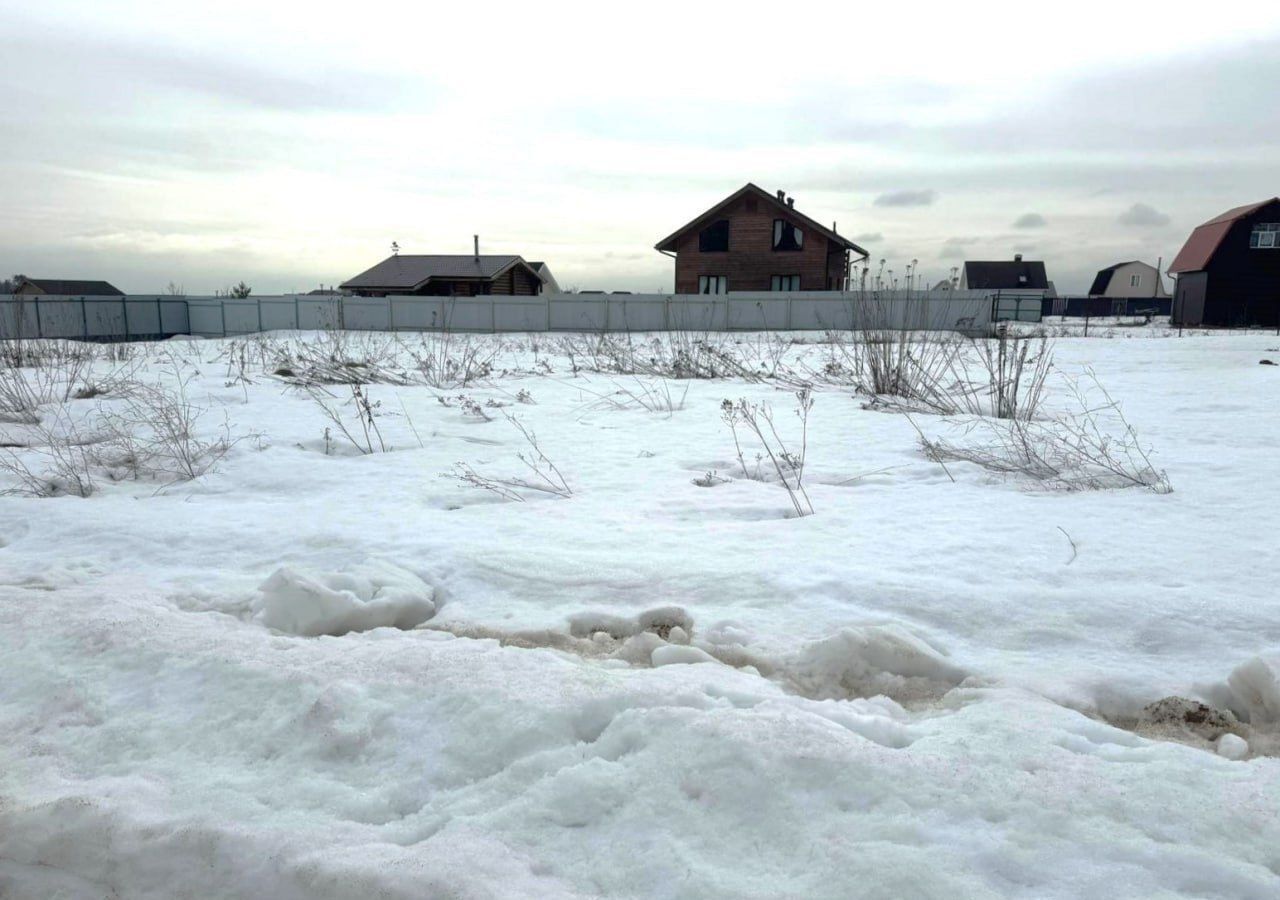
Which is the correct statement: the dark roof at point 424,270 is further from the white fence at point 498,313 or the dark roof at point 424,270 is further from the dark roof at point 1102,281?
the dark roof at point 1102,281

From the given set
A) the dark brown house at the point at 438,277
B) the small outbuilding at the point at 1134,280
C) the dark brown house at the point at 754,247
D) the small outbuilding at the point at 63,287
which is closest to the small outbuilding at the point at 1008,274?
the small outbuilding at the point at 1134,280

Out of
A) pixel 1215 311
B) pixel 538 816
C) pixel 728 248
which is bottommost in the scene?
pixel 538 816

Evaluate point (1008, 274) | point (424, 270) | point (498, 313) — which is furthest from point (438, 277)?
point (1008, 274)

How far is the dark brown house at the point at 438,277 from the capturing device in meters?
37.1

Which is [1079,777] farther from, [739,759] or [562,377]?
[562,377]

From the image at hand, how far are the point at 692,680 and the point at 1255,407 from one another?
6.43 m

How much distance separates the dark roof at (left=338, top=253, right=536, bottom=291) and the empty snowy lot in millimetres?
34339

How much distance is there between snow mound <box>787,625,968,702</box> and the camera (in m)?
2.07

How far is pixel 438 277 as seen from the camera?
37312 millimetres

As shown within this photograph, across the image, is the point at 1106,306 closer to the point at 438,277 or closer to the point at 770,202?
the point at 770,202

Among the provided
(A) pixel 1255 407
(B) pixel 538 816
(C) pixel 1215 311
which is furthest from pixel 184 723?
(C) pixel 1215 311

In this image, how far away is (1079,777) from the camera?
1565mm

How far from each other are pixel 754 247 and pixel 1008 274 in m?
35.1

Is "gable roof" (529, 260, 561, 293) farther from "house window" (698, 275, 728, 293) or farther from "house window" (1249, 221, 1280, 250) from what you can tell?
"house window" (1249, 221, 1280, 250)
